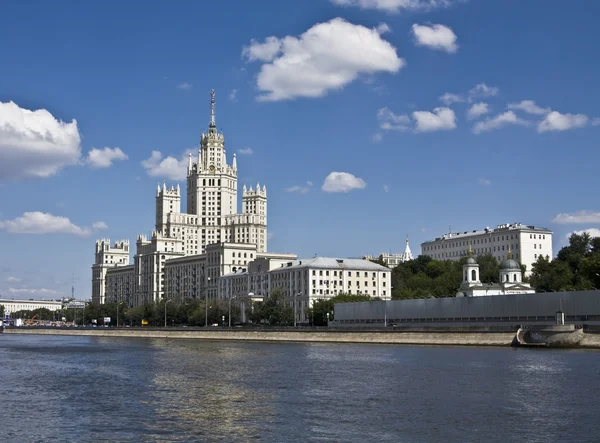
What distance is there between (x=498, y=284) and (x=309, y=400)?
303ft

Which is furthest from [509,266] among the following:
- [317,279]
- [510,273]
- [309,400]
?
[309,400]

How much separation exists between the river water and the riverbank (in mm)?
22060

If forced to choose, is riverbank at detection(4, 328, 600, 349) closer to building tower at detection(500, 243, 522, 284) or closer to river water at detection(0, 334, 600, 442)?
river water at detection(0, 334, 600, 442)

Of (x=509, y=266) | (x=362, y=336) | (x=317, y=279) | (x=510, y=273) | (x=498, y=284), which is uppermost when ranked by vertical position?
(x=509, y=266)

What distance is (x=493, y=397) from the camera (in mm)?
45594

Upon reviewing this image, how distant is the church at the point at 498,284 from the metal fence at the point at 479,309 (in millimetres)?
10326

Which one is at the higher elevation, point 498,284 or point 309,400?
point 498,284

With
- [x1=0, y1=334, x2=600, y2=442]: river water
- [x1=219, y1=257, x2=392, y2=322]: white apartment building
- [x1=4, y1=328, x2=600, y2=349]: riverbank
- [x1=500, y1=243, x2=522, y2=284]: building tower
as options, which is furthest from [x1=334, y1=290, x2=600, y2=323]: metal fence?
[x1=219, y1=257, x2=392, y2=322]: white apartment building

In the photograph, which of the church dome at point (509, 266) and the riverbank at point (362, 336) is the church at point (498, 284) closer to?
the church dome at point (509, 266)

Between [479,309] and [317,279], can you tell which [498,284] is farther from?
[317,279]

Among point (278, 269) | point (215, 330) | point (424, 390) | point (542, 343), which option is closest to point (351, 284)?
point (278, 269)

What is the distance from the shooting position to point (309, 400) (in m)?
45.1

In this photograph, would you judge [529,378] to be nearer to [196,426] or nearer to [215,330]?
[196,426]

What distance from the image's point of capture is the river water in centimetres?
3497
